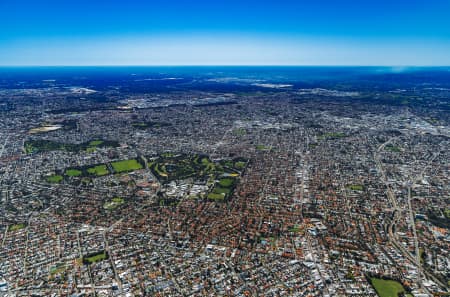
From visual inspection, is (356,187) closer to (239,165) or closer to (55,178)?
(239,165)

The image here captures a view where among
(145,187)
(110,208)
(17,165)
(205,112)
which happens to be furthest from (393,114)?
(17,165)

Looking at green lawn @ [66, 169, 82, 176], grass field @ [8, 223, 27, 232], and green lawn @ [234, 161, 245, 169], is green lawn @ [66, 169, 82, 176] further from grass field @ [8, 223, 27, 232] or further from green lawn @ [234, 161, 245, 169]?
green lawn @ [234, 161, 245, 169]

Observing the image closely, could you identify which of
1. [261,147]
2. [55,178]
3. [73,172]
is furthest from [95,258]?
[261,147]

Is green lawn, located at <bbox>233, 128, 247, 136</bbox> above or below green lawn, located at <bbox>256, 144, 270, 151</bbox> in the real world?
above

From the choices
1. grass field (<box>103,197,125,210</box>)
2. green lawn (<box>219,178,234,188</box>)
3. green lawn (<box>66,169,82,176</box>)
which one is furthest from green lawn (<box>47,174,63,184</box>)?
green lawn (<box>219,178,234,188</box>)

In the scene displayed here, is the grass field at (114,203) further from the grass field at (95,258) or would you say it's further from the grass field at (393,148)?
the grass field at (393,148)

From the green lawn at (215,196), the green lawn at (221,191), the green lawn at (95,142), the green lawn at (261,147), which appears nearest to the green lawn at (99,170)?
the green lawn at (95,142)
